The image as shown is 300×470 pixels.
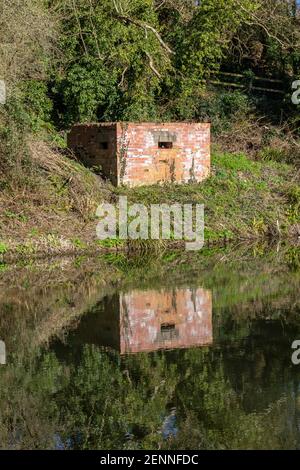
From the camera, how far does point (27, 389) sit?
8.06 meters

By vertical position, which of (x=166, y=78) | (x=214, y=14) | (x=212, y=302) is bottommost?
(x=212, y=302)

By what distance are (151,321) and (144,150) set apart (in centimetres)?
1011

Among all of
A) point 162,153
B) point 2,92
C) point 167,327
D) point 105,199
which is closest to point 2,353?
point 167,327

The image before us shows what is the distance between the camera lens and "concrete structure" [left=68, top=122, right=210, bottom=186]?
20422 mm

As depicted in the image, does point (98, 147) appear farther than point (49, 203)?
Yes

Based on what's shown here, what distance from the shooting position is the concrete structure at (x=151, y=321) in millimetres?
10008

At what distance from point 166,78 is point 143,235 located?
7.99 m

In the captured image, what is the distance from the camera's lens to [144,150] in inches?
813

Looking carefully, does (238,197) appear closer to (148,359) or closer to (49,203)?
(49,203)

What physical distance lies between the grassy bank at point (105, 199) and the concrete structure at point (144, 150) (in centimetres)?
43

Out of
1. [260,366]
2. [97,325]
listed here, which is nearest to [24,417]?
[260,366]

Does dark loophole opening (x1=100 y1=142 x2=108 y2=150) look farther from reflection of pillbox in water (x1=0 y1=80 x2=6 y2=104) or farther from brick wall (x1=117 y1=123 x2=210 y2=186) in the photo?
reflection of pillbox in water (x1=0 y1=80 x2=6 y2=104)

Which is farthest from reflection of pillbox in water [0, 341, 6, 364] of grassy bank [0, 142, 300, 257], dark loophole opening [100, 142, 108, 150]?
dark loophole opening [100, 142, 108, 150]
